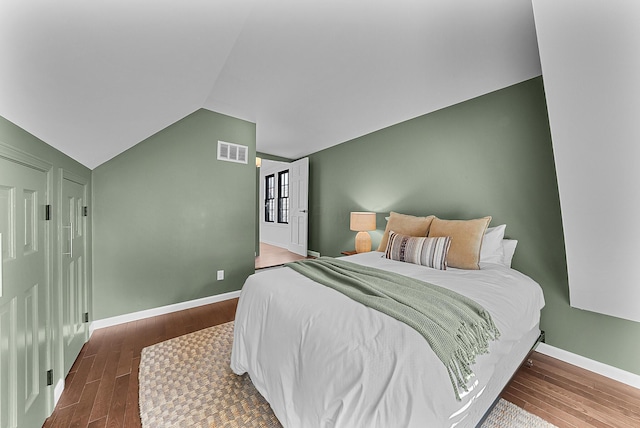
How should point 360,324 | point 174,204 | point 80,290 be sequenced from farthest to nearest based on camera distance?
point 174,204, point 80,290, point 360,324

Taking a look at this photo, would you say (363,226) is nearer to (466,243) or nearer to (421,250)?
(421,250)

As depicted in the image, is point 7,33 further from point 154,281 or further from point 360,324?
point 154,281

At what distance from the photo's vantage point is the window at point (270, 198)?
704cm

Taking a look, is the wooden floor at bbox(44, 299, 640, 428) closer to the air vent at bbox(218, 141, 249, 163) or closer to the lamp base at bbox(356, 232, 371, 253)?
the lamp base at bbox(356, 232, 371, 253)

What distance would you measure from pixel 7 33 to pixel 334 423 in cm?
173

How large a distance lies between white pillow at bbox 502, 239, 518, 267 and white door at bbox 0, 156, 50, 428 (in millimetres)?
3193

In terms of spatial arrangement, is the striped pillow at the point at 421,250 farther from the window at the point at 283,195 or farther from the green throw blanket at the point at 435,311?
the window at the point at 283,195

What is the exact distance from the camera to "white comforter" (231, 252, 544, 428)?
880 millimetres

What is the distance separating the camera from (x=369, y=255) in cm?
262

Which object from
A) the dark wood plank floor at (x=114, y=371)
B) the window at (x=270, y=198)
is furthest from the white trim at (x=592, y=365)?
the window at (x=270, y=198)

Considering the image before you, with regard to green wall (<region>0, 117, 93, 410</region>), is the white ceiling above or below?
above

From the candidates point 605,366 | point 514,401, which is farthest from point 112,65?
point 605,366

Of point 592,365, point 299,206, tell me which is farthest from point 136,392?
point 299,206

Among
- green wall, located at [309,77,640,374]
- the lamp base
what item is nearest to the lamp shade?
the lamp base
